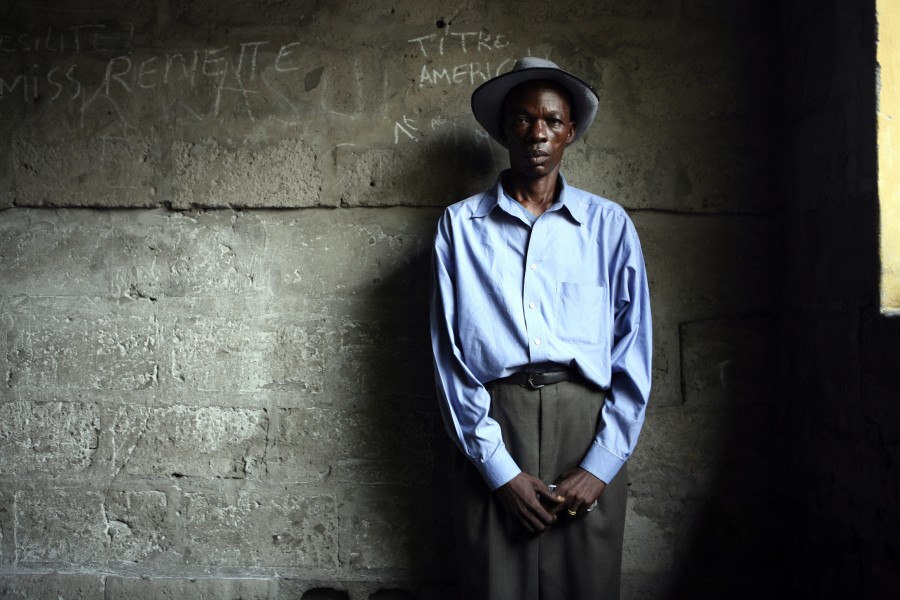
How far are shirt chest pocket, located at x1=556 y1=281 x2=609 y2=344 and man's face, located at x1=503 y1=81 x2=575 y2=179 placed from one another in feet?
1.37

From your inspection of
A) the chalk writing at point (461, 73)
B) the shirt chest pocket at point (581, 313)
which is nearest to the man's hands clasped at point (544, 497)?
the shirt chest pocket at point (581, 313)

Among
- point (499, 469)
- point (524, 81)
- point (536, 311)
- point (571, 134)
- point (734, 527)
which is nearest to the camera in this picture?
point (499, 469)

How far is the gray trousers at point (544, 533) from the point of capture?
2.18 meters

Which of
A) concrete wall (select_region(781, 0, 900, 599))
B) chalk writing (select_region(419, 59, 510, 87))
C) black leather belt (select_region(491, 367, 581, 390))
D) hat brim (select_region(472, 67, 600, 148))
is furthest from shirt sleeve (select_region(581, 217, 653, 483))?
chalk writing (select_region(419, 59, 510, 87))

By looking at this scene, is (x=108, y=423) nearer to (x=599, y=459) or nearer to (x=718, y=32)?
(x=599, y=459)

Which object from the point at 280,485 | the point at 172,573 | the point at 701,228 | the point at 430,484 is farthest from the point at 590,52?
the point at 172,573

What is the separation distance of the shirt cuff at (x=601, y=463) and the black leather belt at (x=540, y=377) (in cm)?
23

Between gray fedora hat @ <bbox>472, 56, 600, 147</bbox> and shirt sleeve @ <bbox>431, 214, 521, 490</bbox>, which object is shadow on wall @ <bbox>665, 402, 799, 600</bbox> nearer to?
shirt sleeve @ <bbox>431, 214, 521, 490</bbox>

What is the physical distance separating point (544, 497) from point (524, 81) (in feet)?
4.56

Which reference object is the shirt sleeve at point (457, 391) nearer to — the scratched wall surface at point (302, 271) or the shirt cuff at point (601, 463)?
the shirt cuff at point (601, 463)

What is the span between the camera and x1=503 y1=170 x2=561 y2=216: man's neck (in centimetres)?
236

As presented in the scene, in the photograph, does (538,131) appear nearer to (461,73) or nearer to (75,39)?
(461,73)

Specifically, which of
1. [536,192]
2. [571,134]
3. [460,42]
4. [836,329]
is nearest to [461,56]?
[460,42]

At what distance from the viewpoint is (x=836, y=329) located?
2.30 meters
